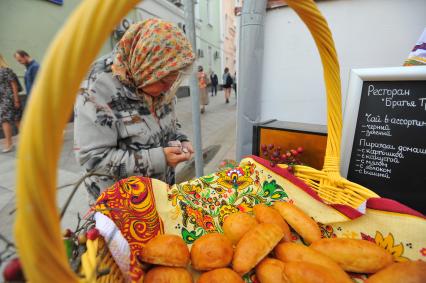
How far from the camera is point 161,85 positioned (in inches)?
42.5

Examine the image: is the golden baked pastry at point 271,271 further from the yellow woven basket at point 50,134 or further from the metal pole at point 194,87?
the metal pole at point 194,87

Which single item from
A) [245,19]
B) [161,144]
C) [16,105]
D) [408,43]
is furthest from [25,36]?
[408,43]

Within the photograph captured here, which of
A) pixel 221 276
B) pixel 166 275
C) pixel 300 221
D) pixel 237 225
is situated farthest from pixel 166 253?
pixel 300 221

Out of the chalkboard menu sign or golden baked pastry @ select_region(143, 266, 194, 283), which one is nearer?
golden baked pastry @ select_region(143, 266, 194, 283)

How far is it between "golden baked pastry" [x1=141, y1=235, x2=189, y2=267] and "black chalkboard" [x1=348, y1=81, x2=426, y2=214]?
0.98 m

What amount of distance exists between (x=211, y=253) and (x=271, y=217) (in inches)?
11.6

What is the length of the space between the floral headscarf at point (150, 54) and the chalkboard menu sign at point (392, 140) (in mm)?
892

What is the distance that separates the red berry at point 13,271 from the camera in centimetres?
34

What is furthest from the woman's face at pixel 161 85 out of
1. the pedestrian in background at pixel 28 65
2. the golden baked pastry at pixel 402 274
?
the pedestrian in background at pixel 28 65

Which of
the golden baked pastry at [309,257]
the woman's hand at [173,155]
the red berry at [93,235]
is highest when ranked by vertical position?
the woman's hand at [173,155]

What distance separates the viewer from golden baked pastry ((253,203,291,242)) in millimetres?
888

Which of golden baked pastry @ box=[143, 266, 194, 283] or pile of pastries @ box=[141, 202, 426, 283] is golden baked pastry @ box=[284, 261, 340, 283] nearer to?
pile of pastries @ box=[141, 202, 426, 283]

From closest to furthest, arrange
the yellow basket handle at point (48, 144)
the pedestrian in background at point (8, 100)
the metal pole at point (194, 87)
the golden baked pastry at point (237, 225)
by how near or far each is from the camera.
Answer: the yellow basket handle at point (48, 144)
the golden baked pastry at point (237, 225)
the metal pole at point (194, 87)
the pedestrian in background at point (8, 100)

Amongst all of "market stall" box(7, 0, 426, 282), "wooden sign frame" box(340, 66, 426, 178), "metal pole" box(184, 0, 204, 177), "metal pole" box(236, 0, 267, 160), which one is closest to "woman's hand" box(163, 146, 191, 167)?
"market stall" box(7, 0, 426, 282)
